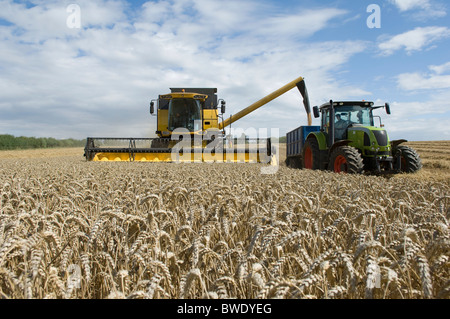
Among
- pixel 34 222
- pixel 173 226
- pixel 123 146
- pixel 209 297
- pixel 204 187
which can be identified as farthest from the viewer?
pixel 123 146

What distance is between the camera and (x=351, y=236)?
2.61 meters

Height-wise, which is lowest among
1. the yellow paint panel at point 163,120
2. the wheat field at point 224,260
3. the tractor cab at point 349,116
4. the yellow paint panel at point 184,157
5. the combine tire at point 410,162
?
the wheat field at point 224,260

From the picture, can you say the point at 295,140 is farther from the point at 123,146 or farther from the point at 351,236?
the point at 351,236

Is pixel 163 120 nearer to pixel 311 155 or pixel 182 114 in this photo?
pixel 182 114

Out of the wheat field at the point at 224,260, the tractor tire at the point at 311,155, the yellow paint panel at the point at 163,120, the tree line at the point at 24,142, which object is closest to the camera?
the wheat field at the point at 224,260

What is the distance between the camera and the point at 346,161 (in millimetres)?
9359

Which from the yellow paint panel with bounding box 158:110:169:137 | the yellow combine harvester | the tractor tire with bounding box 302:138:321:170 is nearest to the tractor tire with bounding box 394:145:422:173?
the tractor tire with bounding box 302:138:321:170

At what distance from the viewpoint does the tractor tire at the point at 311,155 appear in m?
12.0

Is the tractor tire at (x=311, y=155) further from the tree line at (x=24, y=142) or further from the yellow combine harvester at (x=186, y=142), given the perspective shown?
the tree line at (x=24, y=142)

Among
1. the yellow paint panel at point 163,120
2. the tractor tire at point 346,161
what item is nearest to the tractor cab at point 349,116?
the tractor tire at point 346,161

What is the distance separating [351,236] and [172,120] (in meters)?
14.1

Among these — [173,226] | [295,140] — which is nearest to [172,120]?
[295,140]

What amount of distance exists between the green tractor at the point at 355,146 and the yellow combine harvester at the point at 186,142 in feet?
12.1

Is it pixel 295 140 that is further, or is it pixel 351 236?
pixel 295 140
